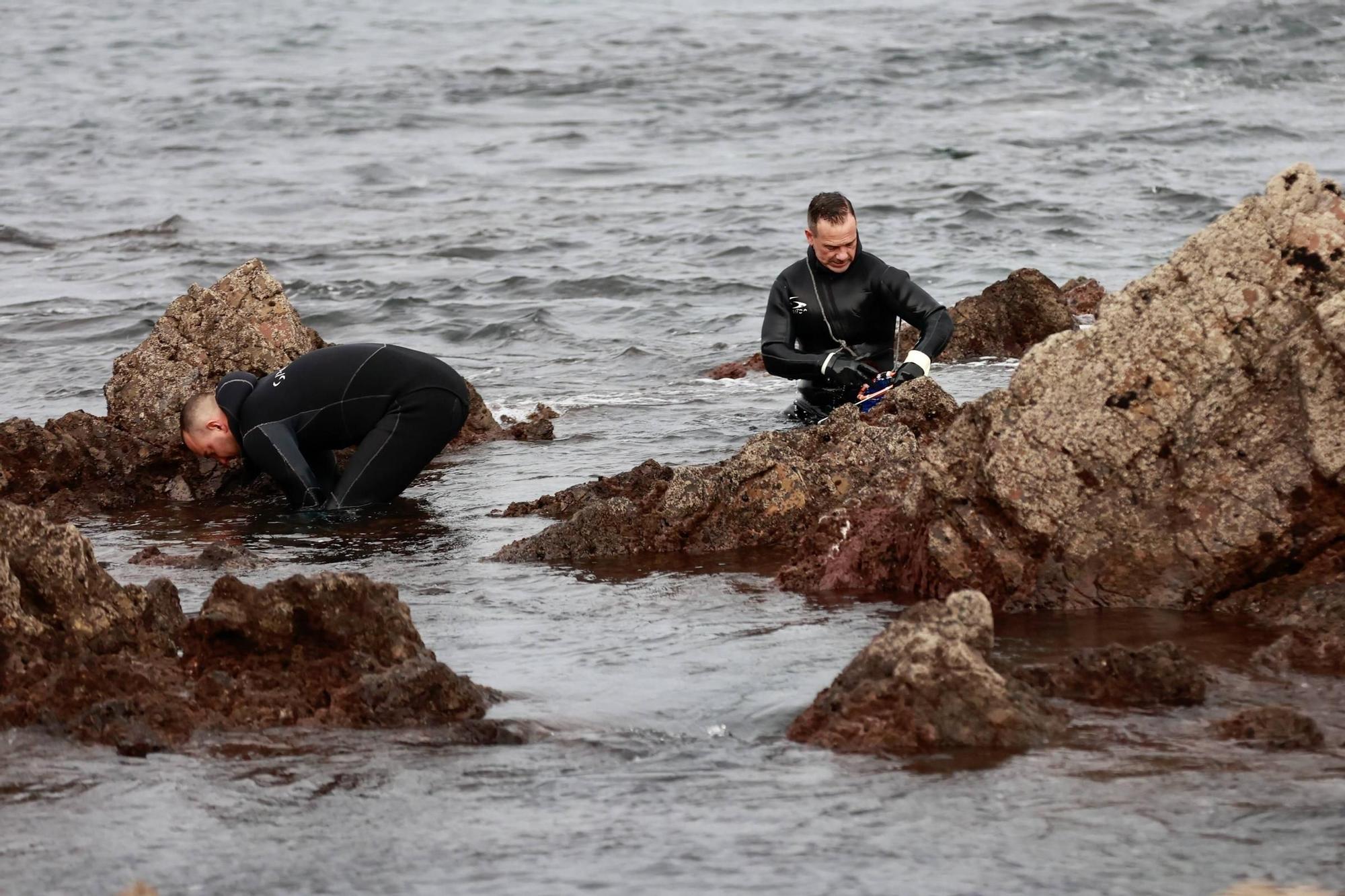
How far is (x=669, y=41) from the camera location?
122 ft

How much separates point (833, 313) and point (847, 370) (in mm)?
565

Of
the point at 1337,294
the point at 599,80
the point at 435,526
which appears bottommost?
the point at 435,526

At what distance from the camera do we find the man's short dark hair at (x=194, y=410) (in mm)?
9062

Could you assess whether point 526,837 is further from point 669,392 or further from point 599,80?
point 599,80

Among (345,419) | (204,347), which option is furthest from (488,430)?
(345,419)

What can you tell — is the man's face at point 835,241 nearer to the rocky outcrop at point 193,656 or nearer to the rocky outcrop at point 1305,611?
the rocky outcrop at point 1305,611

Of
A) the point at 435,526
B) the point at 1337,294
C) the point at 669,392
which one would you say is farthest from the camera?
the point at 669,392

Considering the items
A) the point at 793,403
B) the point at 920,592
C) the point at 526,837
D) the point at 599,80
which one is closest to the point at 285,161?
the point at 599,80

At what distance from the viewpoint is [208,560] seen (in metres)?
7.91

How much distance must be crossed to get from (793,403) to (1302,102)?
18.6m

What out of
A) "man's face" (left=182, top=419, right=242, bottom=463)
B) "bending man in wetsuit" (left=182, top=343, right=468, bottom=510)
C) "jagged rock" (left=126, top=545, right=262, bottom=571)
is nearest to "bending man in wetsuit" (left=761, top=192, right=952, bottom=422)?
"bending man in wetsuit" (left=182, top=343, right=468, bottom=510)

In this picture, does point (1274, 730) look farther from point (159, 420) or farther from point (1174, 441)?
point (159, 420)

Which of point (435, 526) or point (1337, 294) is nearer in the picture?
point (1337, 294)

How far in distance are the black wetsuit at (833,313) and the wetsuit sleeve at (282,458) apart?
286 cm
